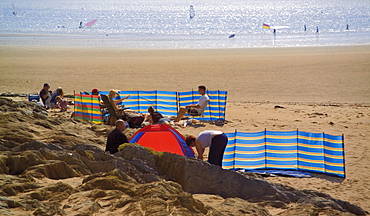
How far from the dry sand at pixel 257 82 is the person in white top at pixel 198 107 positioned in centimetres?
42

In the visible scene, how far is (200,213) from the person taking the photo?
4516 mm

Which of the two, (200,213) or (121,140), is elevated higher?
(121,140)

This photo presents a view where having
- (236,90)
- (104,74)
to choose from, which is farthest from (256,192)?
(104,74)

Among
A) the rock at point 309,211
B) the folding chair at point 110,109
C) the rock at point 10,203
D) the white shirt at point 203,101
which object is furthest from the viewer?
the white shirt at point 203,101

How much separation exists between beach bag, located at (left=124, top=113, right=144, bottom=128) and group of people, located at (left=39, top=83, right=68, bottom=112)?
292 cm

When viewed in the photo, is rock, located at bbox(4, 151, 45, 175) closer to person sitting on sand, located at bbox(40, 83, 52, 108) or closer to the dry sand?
the dry sand

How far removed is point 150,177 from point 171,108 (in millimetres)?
6676

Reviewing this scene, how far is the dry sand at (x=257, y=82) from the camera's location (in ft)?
32.2

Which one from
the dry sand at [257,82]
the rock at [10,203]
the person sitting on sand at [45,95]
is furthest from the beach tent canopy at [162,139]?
the person sitting on sand at [45,95]

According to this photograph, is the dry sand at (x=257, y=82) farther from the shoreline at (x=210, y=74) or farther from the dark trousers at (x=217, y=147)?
the dark trousers at (x=217, y=147)

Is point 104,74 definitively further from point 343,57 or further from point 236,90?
point 343,57

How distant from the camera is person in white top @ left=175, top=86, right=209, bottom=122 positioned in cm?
1102

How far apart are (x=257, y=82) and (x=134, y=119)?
31.7ft

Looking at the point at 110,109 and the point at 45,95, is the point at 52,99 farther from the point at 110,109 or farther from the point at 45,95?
the point at 110,109
